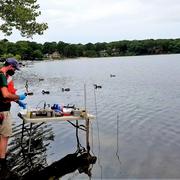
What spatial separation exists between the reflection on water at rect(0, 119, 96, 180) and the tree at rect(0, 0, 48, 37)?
1300cm

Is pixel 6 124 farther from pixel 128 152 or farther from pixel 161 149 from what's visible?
pixel 161 149

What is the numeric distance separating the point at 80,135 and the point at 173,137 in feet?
11.9

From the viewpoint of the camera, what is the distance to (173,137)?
16.2 metres

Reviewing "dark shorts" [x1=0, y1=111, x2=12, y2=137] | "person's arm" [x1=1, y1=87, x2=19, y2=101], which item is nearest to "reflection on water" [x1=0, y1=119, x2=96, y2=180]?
"dark shorts" [x1=0, y1=111, x2=12, y2=137]

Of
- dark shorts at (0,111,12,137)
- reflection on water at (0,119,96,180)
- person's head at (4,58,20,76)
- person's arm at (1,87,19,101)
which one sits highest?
person's head at (4,58,20,76)

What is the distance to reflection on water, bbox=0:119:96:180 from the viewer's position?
10592 millimetres

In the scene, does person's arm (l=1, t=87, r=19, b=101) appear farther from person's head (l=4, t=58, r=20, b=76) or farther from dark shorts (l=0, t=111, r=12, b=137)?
person's head (l=4, t=58, r=20, b=76)

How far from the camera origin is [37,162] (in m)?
11.9

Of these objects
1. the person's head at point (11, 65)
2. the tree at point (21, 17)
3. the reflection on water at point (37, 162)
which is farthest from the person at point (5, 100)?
the tree at point (21, 17)

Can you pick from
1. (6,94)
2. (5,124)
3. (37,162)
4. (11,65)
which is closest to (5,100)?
(6,94)

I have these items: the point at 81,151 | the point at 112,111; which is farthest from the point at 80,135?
the point at 112,111

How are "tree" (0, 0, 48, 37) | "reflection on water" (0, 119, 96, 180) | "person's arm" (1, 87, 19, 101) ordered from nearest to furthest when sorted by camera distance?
"person's arm" (1, 87, 19, 101)
"reflection on water" (0, 119, 96, 180)
"tree" (0, 0, 48, 37)

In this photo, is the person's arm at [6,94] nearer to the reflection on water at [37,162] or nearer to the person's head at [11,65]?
the person's head at [11,65]

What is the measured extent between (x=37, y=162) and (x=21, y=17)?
1601 centimetres
